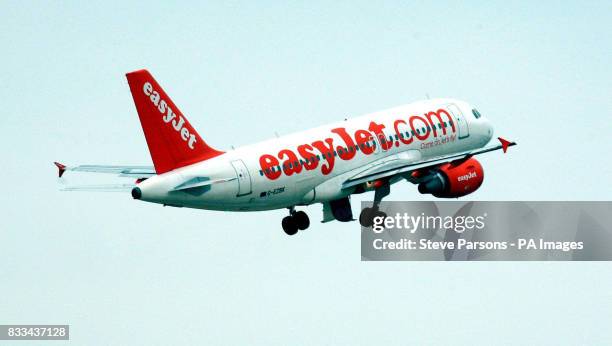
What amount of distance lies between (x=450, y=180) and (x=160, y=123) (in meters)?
16.3

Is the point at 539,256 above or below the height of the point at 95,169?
below

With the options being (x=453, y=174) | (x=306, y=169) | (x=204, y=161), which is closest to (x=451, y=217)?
(x=453, y=174)

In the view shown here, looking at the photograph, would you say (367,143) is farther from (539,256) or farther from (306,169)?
(539,256)

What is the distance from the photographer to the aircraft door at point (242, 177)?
83.7m

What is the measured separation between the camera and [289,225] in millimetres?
91250

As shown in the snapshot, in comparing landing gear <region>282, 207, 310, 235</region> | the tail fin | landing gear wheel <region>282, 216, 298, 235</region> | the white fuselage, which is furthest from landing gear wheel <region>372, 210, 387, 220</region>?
the tail fin

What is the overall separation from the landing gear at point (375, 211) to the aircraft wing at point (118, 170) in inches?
425

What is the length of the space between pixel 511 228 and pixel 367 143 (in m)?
8.38

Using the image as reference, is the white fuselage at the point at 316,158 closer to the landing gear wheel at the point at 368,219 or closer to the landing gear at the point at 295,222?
the landing gear wheel at the point at 368,219

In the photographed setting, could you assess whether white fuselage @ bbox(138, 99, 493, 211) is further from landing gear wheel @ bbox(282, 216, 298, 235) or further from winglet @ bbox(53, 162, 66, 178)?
winglet @ bbox(53, 162, 66, 178)

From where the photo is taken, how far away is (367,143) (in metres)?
90.0

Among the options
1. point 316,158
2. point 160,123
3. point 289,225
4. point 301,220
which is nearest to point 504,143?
point 316,158

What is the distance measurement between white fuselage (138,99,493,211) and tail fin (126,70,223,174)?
26.1 inches

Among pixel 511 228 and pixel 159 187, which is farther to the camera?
pixel 511 228
